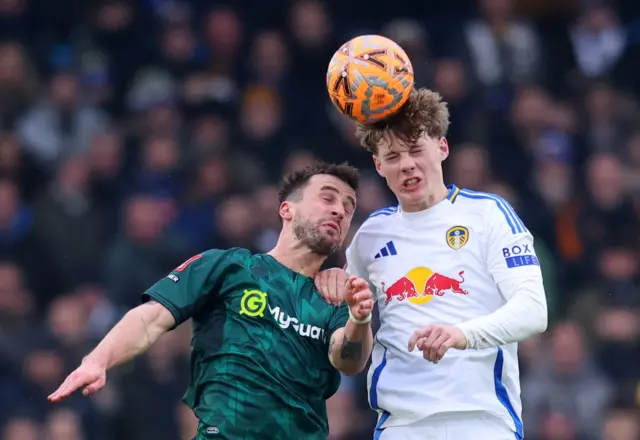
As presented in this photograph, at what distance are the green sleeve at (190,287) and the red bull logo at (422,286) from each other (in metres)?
0.98

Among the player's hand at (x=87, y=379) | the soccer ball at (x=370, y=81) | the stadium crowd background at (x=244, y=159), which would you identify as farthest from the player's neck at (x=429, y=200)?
the stadium crowd background at (x=244, y=159)

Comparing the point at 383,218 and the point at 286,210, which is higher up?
the point at 286,210

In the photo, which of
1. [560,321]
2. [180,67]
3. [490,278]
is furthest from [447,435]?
[180,67]

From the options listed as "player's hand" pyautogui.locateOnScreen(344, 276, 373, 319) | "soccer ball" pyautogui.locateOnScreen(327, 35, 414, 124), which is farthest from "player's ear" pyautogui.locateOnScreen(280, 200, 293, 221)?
"player's hand" pyautogui.locateOnScreen(344, 276, 373, 319)

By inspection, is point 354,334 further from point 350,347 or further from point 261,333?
point 261,333

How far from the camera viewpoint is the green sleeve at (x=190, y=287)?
22.0 ft

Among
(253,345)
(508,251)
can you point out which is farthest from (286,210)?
(508,251)

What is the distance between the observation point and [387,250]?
21.9 ft

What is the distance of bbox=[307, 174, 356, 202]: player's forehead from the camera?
7145mm

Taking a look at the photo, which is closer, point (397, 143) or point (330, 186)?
point (397, 143)

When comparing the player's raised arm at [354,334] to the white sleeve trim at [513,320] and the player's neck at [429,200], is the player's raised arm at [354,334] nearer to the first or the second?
the white sleeve trim at [513,320]

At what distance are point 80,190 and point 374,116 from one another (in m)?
6.14

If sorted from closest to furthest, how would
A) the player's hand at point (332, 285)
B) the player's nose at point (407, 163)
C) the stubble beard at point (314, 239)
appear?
the player's nose at point (407, 163)
the player's hand at point (332, 285)
the stubble beard at point (314, 239)

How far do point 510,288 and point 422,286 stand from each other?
1.55 ft
